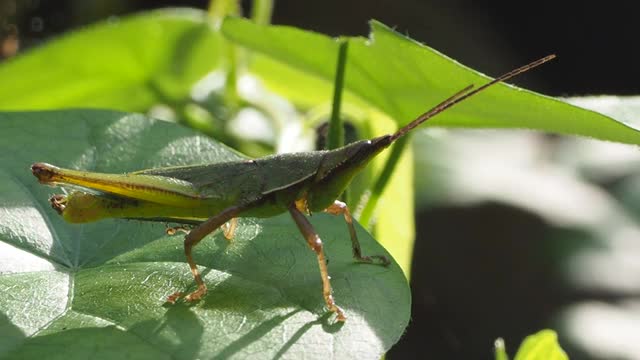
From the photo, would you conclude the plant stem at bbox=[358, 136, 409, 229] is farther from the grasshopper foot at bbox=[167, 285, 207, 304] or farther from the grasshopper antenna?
the grasshopper foot at bbox=[167, 285, 207, 304]

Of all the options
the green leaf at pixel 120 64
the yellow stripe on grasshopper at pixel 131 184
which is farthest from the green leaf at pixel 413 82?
the green leaf at pixel 120 64

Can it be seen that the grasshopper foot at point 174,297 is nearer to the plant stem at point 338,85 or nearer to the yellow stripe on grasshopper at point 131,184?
the yellow stripe on grasshopper at point 131,184

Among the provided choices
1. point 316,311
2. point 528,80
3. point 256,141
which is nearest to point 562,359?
point 316,311

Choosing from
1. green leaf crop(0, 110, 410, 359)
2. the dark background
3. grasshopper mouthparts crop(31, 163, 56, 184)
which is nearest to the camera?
green leaf crop(0, 110, 410, 359)

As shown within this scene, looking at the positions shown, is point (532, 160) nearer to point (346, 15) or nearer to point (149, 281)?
point (346, 15)

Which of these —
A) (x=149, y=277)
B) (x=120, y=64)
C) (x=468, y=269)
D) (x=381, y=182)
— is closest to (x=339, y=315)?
(x=149, y=277)

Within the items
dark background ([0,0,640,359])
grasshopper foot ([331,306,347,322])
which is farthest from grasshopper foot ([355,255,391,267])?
dark background ([0,0,640,359])
